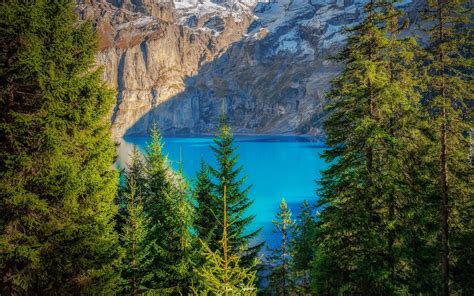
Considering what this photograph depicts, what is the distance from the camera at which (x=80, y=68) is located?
386 inches

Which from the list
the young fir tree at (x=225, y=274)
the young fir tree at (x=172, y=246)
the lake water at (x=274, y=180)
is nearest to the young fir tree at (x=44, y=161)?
the young fir tree at (x=225, y=274)

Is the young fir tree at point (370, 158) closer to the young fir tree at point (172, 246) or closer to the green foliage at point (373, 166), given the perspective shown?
the green foliage at point (373, 166)

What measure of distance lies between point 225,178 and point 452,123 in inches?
360

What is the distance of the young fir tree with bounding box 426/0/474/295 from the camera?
12320mm

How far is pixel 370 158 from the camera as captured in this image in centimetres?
1215

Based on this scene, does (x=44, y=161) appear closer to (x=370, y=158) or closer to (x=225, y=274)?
(x=225, y=274)

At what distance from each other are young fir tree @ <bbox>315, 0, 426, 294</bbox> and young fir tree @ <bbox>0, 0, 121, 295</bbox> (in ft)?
25.9

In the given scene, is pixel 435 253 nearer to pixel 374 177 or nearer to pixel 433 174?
pixel 433 174

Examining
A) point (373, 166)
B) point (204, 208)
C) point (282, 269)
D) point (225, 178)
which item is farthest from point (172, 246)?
point (373, 166)

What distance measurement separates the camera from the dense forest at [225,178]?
816cm

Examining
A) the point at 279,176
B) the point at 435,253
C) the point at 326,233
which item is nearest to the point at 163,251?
the point at 326,233

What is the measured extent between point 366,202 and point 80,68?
388 inches

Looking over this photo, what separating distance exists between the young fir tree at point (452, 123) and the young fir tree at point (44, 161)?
11496 millimetres

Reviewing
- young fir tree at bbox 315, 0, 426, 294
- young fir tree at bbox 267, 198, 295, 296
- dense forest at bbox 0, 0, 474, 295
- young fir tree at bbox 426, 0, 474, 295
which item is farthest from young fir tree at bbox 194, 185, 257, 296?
young fir tree at bbox 267, 198, 295, 296
